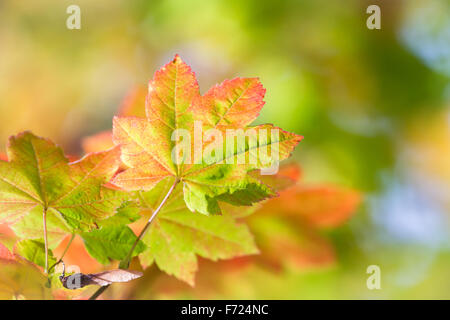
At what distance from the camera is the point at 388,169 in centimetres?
85

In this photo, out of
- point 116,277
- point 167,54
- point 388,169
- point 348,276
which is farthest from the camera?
point 167,54

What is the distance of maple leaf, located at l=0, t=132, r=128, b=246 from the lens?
0.54ft

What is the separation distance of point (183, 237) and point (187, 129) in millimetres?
84

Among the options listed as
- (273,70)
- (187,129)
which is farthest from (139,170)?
(273,70)

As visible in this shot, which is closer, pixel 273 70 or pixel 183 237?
pixel 183 237

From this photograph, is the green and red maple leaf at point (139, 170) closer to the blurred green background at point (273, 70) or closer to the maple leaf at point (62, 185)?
the maple leaf at point (62, 185)

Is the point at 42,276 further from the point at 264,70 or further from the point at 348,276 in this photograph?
the point at 264,70

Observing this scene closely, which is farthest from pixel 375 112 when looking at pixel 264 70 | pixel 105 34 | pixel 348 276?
pixel 105 34

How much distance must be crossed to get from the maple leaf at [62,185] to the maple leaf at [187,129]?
1 centimetres

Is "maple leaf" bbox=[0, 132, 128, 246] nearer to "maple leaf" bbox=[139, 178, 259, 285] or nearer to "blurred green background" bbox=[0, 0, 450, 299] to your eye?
"maple leaf" bbox=[139, 178, 259, 285]

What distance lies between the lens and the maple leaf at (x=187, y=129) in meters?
0.18

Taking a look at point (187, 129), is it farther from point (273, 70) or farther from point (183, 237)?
point (273, 70)

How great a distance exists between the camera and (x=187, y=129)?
7.4 inches
